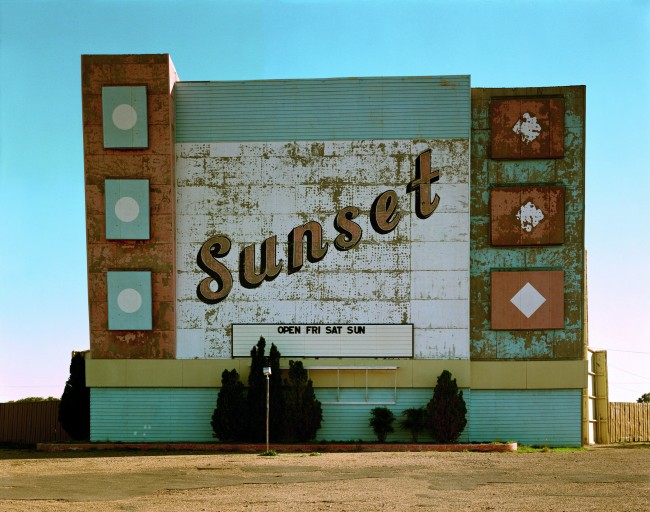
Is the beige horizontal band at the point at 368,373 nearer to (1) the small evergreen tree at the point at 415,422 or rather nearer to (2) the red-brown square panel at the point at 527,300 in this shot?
(1) the small evergreen tree at the point at 415,422

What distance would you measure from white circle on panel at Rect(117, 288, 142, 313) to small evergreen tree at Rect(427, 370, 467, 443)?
39.2ft

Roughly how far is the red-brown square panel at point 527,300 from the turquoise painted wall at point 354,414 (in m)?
2.73

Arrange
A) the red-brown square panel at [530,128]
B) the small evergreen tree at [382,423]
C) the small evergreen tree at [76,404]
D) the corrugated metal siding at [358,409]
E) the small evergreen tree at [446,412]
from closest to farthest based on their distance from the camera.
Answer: the small evergreen tree at [446,412], the small evergreen tree at [382,423], the corrugated metal siding at [358,409], the red-brown square panel at [530,128], the small evergreen tree at [76,404]

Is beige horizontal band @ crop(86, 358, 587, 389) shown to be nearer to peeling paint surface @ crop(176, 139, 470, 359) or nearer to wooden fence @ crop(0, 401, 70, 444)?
peeling paint surface @ crop(176, 139, 470, 359)

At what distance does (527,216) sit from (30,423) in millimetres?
24126

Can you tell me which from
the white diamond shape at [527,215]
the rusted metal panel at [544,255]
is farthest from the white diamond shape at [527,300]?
the white diamond shape at [527,215]

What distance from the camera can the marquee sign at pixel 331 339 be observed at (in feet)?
Answer: 112

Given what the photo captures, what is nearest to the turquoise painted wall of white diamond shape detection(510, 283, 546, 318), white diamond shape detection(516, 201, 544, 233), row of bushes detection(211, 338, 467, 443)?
row of bushes detection(211, 338, 467, 443)

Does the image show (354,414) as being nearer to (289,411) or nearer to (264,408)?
(289,411)

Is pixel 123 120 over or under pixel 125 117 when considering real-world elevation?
under

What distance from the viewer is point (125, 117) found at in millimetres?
34094

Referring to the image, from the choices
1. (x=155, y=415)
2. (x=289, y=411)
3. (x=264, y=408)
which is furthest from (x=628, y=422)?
(x=155, y=415)

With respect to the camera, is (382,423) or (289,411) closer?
(289,411)

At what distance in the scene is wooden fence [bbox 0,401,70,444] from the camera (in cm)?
3984
